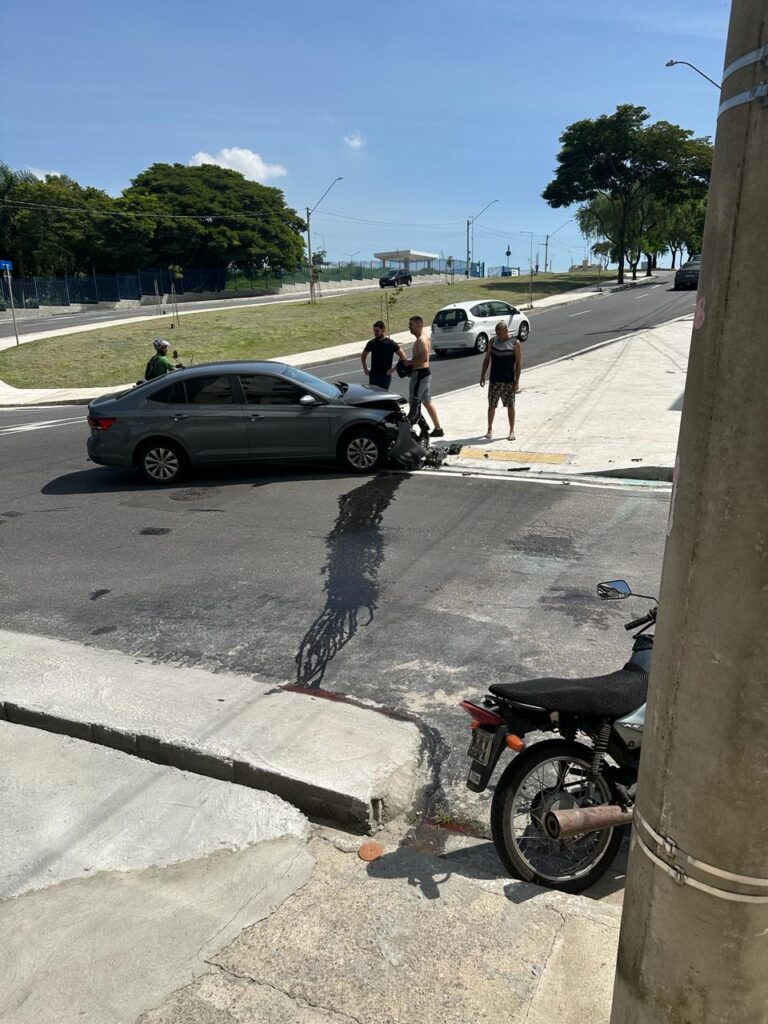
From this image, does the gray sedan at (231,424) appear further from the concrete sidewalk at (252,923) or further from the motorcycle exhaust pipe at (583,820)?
the motorcycle exhaust pipe at (583,820)

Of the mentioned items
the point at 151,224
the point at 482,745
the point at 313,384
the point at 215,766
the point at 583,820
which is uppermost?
the point at 151,224

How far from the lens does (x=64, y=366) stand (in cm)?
2797

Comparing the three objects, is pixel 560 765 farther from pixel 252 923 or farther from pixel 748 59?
pixel 748 59

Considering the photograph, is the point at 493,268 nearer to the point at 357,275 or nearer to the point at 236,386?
the point at 357,275

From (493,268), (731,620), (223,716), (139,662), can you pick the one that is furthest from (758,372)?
(493,268)

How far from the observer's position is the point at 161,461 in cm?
1112

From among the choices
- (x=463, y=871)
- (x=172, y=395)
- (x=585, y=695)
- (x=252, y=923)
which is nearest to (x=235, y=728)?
(x=252, y=923)

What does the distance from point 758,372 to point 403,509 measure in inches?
307

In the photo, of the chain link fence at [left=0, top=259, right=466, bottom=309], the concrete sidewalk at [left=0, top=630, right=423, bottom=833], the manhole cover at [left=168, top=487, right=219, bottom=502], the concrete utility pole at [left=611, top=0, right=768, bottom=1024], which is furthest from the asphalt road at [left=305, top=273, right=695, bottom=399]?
the chain link fence at [left=0, top=259, right=466, bottom=309]

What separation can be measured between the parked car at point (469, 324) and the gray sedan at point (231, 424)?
15.5 m

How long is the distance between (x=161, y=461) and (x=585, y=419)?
25.0ft

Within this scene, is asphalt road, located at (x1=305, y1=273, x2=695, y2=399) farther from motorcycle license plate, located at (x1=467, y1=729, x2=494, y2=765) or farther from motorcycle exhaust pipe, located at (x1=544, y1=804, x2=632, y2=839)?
motorcycle exhaust pipe, located at (x1=544, y1=804, x2=632, y2=839)

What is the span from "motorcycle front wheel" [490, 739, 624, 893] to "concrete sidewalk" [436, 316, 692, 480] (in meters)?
7.56

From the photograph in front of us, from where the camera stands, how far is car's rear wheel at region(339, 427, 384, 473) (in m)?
11.1
